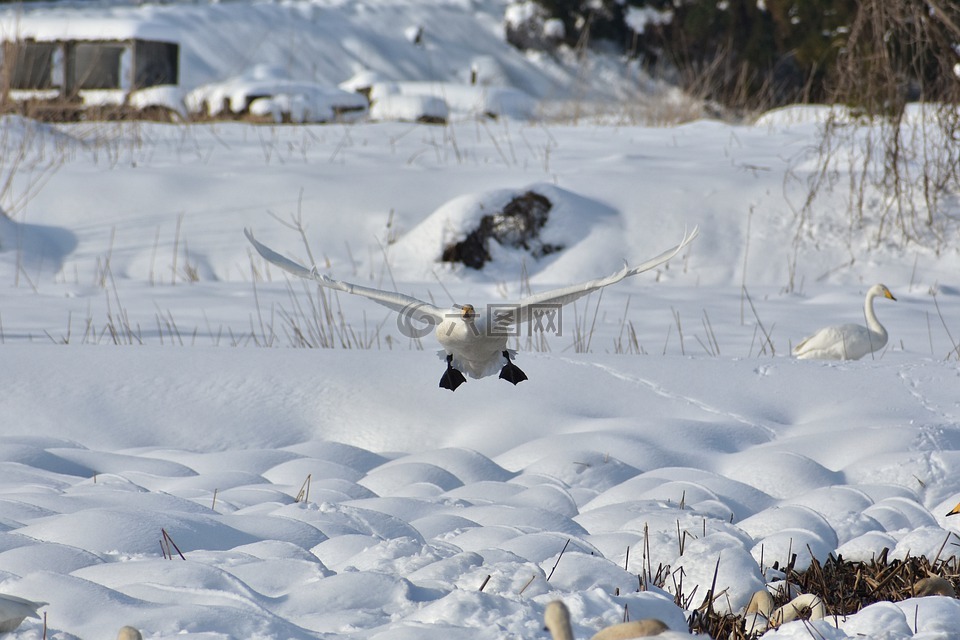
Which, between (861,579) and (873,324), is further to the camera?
(873,324)

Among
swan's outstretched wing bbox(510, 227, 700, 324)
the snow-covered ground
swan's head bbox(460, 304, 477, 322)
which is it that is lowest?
the snow-covered ground

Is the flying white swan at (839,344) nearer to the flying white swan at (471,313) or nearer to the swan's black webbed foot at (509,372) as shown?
the swan's black webbed foot at (509,372)

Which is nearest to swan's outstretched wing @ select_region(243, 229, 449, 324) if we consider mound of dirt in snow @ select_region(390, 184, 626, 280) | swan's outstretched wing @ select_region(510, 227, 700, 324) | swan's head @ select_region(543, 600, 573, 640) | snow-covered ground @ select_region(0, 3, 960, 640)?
swan's outstretched wing @ select_region(510, 227, 700, 324)

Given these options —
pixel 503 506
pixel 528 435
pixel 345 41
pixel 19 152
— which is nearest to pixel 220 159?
pixel 19 152

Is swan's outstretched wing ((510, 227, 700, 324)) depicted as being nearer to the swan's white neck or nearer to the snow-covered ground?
the snow-covered ground

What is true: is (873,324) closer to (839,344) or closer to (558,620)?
(839,344)

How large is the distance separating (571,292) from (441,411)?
137cm

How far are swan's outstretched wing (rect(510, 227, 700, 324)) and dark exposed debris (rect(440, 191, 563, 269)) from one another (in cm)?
497

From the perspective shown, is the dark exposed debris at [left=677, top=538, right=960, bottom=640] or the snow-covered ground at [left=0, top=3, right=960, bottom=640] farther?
the dark exposed debris at [left=677, top=538, right=960, bottom=640]

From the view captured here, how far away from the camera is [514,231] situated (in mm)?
8539

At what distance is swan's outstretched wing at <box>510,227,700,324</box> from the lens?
2.98 m

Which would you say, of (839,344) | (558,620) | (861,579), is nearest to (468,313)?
(861,579)

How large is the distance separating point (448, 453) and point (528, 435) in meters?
0.42

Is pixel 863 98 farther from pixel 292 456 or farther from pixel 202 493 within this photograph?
pixel 202 493
